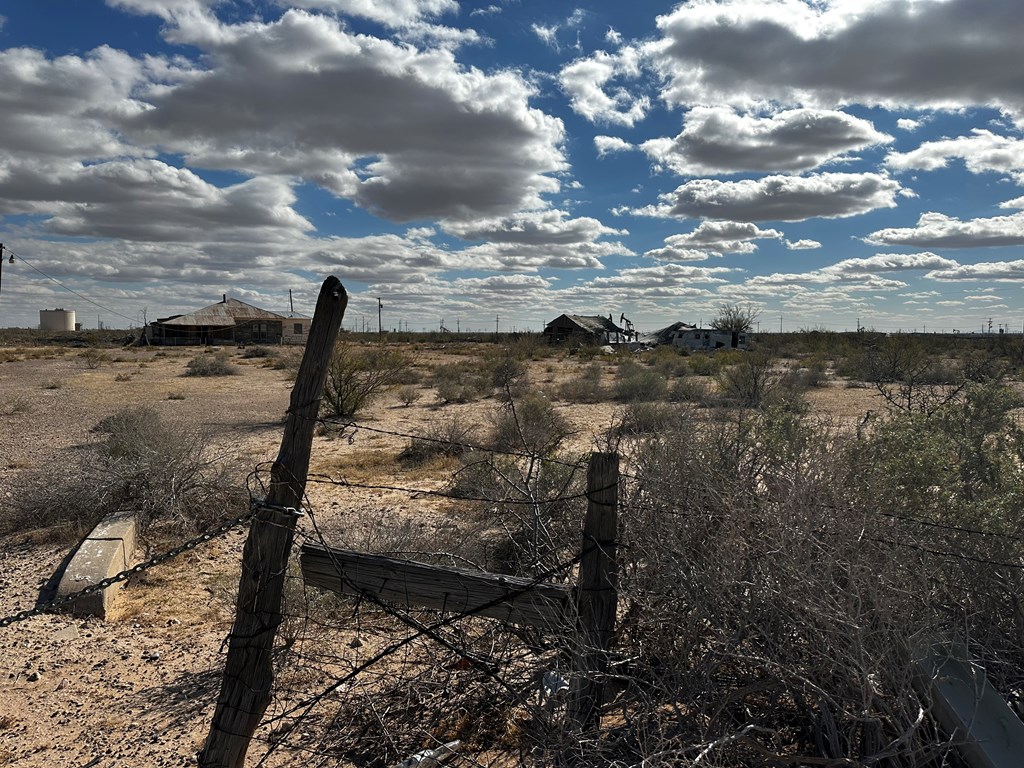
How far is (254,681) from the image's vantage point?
3.34 metres

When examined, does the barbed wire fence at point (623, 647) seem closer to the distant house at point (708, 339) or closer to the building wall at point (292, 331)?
the distant house at point (708, 339)

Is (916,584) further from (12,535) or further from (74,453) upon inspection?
(74,453)

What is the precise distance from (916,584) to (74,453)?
12420mm

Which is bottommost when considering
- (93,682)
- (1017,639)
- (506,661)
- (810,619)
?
(93,682)

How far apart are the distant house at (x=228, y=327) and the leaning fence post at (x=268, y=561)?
61.8 meters

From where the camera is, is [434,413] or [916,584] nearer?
[916,584]

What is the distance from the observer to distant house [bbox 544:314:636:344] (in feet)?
210

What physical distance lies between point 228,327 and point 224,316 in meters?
1.35

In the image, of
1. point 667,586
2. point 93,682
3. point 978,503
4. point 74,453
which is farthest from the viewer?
point 74,453

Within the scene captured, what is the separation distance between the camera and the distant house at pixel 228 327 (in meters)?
62.1

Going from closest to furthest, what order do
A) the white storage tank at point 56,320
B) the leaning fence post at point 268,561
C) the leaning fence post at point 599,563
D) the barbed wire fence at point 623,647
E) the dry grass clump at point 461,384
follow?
the barbed wire fence at point 623,647 → the leaning fence post at point 268,561 → the leaning fence post at point 599,563 → the dry grass clump at point 461,384 → the white storage tank at point 56,320

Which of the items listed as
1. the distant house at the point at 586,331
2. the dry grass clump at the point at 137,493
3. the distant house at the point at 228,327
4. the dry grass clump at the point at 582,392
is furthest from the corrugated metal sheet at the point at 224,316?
the dry grass clump at the point at 137,493

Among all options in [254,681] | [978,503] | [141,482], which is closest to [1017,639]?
[978,503]

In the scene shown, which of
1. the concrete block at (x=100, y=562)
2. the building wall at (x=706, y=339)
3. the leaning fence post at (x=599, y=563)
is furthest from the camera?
the building wall at (x=706, y=339)
